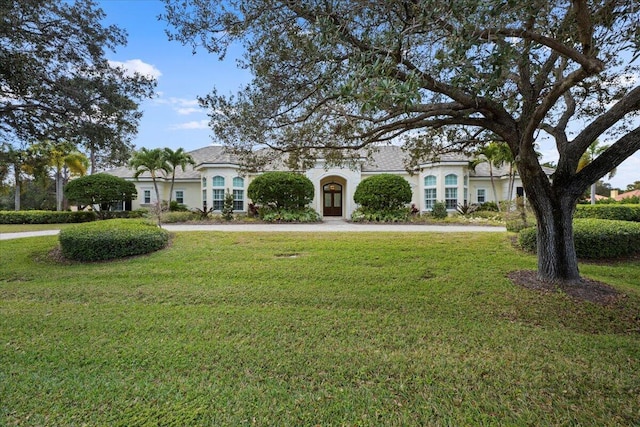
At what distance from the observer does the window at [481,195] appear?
22950mm

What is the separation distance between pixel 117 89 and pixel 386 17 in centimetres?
627

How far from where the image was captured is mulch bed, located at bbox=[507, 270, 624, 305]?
5492mm

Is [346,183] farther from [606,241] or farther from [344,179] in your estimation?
[606,241]

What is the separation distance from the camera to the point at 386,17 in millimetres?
4516

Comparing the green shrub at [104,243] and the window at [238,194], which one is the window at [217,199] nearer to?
the window at [238,194]

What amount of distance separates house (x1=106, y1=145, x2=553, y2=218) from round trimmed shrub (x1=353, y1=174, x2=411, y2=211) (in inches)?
85.1

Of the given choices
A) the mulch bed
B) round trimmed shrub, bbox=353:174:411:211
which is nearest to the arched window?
round trimmed shrub, bbox=353:174:411:211

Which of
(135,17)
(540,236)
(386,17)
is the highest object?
(135,17)

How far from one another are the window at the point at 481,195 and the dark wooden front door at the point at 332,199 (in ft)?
34.0

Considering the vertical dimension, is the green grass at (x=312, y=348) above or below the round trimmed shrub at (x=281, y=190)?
below

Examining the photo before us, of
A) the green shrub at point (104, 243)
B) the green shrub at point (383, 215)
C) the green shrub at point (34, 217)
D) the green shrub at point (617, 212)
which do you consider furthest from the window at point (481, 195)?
the green shrub at point (34, 217)

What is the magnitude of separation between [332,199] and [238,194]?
7.18 metres

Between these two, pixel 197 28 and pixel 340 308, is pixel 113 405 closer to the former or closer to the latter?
pixel 340 308

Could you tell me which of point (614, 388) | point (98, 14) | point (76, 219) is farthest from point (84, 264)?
point (76, 219)
